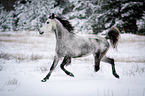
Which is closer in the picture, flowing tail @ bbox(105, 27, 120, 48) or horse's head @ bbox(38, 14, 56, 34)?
horse's head @ bbox(38, 14, 56, 34)

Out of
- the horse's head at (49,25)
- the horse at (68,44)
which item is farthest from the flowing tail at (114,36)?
Result: the horse's head at (49,25)

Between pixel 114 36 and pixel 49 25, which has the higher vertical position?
pixel 49 25

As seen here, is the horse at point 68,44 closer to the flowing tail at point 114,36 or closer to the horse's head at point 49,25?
the horse's head at point 49,25

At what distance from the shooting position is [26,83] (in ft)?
11.8

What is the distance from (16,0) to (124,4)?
21392mm

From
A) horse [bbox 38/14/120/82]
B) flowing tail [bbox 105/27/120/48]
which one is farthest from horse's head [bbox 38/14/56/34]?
flowing tail [bbox 105/27/120/48]

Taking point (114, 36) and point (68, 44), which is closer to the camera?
point (68, 44)

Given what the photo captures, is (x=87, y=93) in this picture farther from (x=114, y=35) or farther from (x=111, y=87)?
(x=114, y=35)

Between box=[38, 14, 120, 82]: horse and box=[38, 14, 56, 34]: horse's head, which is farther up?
box=[38, 14, 56, 34]: horse's head

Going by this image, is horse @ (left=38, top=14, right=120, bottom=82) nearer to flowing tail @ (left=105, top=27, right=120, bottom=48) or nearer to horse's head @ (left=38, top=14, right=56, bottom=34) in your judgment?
horse's head @ (left=38, top=14, right=56, bottom=34)

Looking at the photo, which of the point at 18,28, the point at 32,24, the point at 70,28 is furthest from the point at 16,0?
the point at 70,28

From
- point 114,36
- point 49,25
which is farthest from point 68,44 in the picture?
point 114,36

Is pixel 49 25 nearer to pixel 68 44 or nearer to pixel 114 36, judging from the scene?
pixel 68 44

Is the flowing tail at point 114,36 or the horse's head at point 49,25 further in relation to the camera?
the flowing tail at point 114,36
